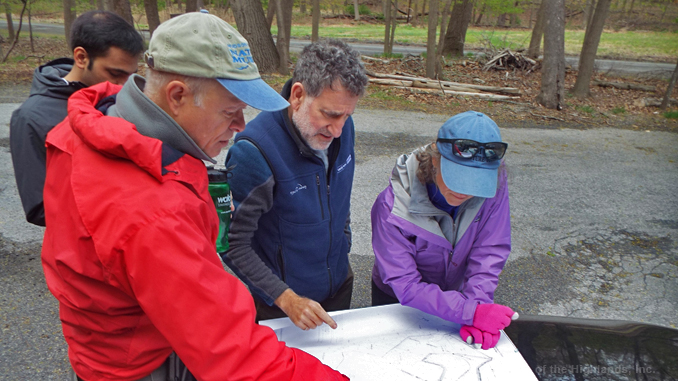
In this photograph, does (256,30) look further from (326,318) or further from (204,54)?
(204,54)

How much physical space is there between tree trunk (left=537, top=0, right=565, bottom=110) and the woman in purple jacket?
8497 millimetres

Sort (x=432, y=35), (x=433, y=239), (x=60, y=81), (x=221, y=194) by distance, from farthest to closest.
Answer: (x=432, y=35) → (x=60, y=81) → (x=433, y=239) → (x=221, y=194)

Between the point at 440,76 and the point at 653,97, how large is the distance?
5.12 meters

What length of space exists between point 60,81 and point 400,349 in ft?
6.64

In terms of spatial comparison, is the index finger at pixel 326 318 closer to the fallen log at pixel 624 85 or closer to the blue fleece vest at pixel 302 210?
the blue fleece vest at pixel 302 210

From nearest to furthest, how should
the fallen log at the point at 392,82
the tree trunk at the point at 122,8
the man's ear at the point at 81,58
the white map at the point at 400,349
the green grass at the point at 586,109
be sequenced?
the white map at the point at 400,349 < the man's ear at the point at 81,58 < the green grass at the point at 586,109 < the fallen log at the point at 392,82 < the tree trunk at the point at 122,8

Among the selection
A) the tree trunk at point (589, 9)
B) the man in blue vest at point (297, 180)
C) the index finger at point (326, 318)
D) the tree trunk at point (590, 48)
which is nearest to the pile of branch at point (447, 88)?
the tree trunk at point (590, 48)

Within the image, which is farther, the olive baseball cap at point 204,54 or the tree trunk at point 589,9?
the tree trunk at point 589,9

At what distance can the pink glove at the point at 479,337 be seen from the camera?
5.28 feet

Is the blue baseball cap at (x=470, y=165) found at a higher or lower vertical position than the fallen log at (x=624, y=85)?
higher

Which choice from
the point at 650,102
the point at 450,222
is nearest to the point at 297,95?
the point at 450,222

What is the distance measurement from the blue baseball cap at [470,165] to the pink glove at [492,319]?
1.41 ft

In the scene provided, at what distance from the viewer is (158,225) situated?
2.87 ft

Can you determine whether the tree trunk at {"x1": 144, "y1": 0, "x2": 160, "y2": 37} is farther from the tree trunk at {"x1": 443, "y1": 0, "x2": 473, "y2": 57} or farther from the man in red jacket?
the man in red jacket
